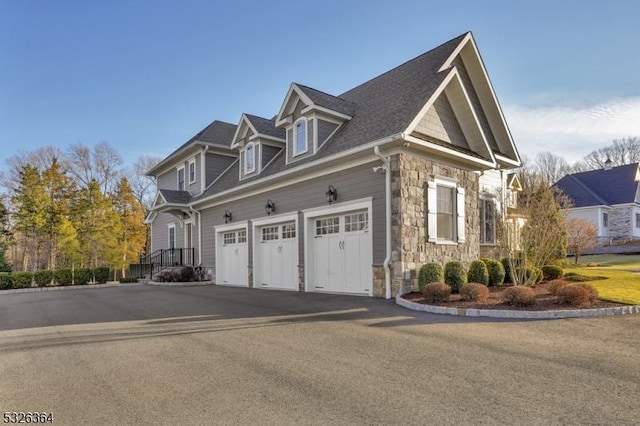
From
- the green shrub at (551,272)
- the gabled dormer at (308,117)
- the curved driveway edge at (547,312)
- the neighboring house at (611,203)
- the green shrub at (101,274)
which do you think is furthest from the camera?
the neighboring house at (611,203)

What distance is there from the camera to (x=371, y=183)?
11055mm

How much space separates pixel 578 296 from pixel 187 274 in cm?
1568

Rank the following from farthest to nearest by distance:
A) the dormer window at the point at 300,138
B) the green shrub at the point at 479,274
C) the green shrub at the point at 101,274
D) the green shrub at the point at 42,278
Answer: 1. the green shrub at the point at 101,274
2. the green shrub at the point at 42,278
3. the dormer window at the point at 300,138
4. the green shrub at the point at 479,274

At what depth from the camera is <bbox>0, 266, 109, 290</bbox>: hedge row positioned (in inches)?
767

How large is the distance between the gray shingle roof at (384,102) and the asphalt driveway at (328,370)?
5.49 metres

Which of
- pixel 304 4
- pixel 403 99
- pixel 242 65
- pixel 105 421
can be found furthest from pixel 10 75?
pixel 105 421

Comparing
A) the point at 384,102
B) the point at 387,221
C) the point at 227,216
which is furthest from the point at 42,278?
the point at 384,102

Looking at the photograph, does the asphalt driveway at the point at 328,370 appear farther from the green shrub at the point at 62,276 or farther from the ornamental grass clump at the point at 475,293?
the green shrub at the point at 62,276

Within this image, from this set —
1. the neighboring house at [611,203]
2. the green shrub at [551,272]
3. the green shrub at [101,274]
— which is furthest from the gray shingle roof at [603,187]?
the green shrub at [101,274]

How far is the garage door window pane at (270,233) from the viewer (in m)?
15.0

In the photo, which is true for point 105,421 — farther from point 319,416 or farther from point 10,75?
point 10,75

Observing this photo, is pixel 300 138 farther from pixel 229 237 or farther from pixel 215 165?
pixel 215 165

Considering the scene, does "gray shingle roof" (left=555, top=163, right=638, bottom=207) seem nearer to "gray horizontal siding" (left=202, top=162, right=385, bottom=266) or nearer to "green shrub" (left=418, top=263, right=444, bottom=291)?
"gray horizontal siding" (left=202, top=162, right=385, bottom=266)

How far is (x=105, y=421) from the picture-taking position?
3.36m
